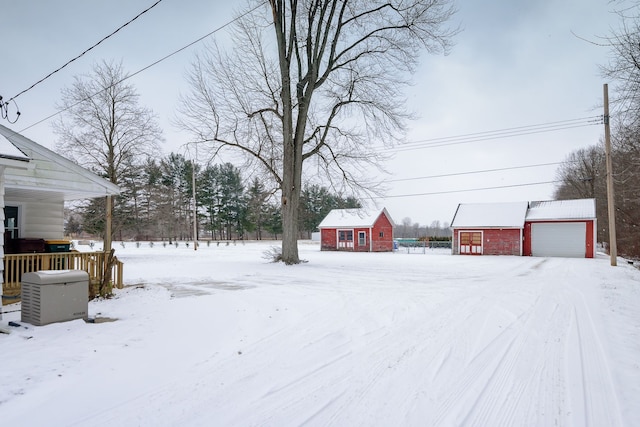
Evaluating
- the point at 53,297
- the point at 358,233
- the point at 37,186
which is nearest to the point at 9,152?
the point at 53,297

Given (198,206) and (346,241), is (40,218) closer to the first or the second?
(346,241)

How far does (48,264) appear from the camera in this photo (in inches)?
310

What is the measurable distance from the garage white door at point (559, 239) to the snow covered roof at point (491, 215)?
4.43ft

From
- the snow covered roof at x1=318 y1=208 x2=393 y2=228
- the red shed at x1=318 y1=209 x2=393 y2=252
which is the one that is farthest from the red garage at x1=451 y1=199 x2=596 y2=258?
the snow covered roof at x1=318 y1=208 x2=393 y2=228

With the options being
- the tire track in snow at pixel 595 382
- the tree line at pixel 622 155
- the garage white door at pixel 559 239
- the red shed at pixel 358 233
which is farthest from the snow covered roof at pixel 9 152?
the garage white door at pixel 559 239

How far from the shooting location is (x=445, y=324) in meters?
5.33

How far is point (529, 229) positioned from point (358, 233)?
13657 mm

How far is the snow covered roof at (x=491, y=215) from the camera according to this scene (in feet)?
82.8

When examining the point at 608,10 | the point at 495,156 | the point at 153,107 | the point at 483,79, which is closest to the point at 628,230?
the point at 495,156

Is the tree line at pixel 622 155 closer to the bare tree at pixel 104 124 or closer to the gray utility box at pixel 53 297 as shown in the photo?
the gray utility box at pixel 53 297

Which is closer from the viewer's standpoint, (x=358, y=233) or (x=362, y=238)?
(x=362, y=238)

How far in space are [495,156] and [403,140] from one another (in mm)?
18199

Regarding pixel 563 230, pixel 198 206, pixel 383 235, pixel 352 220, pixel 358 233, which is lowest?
pixel 383 235

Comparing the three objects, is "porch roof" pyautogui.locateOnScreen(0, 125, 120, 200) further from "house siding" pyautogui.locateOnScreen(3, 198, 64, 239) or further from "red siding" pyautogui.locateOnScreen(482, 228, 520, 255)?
"red siding" pyautogui.locateOnScreen(482, 228, 520, 255)
